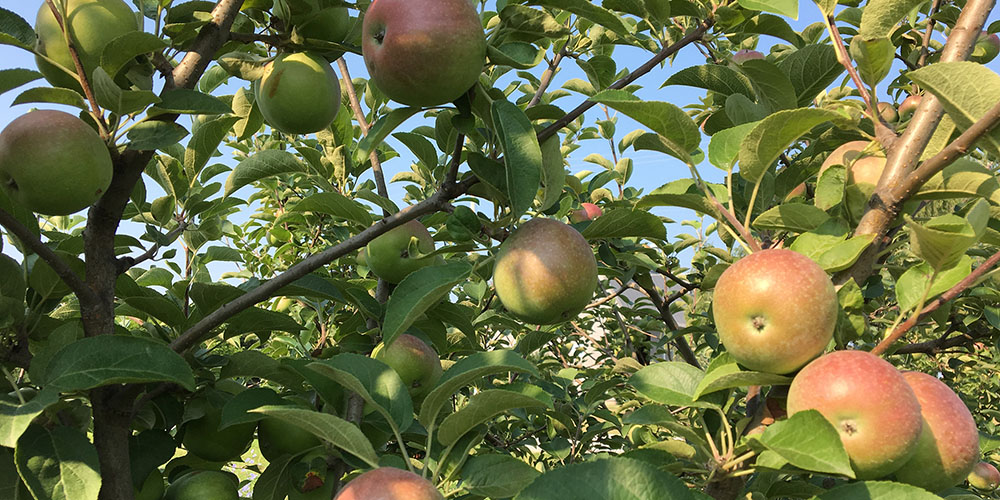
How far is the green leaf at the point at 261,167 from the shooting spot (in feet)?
5.92

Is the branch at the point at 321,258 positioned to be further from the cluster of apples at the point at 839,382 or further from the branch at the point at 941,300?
the branch at the point at 941,300

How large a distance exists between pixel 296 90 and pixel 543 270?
0.75 metres

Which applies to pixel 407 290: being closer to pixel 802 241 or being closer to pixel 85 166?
pixel 85 166

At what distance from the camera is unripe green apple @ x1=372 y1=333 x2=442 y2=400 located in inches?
66.4

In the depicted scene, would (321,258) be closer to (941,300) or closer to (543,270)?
(543,270)

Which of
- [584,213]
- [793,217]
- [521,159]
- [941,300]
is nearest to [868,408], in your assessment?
[941,300]

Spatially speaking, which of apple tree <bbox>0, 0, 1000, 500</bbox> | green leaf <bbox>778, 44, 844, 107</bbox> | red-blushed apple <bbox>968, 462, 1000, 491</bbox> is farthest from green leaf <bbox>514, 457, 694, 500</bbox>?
red-blushed apple <bbox>968, 462, 1000, 491</bbox>

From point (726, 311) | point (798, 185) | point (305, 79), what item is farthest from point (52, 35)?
point (798, 185)

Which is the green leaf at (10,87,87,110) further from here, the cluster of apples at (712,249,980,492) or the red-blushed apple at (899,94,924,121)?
the red-blushed apple at (899,94,924,121)

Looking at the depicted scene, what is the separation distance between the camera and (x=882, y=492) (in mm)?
945

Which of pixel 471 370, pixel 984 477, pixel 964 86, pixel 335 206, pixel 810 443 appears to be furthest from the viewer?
pixel 984 477

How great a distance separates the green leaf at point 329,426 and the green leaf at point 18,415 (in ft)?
1.18

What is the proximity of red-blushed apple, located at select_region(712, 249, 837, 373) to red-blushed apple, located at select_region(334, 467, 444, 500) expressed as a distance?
0.59m

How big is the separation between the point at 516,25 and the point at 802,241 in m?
0.74
